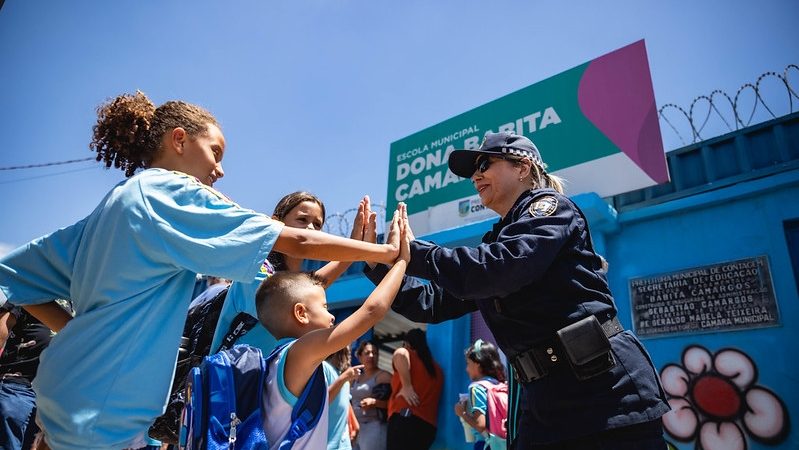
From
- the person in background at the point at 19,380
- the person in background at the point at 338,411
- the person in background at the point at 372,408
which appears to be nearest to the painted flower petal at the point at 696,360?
the person in background at the point at 372,408

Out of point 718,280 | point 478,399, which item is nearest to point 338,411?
point 478,399

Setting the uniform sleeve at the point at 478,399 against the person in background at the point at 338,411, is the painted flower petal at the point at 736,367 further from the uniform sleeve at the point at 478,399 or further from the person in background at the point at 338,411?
the person in background at the point at 338,411

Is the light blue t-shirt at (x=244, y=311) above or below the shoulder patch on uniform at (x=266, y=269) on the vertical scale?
below

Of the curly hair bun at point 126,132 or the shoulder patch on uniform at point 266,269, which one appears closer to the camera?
the curly hair bun at point 126,132

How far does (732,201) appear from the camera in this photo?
5965 millimetres

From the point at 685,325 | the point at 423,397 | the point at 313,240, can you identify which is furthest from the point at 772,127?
the point at 313,240

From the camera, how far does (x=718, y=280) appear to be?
566 cm

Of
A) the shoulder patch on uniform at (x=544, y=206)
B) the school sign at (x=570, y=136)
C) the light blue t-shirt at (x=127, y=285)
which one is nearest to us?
the light blue t-shirt at (x=127, y=285)

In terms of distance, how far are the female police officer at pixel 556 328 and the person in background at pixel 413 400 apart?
13.7 ft

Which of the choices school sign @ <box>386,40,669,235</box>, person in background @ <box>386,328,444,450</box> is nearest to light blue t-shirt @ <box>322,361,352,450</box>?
person in background @ <box>386,328,444,450</box>

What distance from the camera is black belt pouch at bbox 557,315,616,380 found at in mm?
1769

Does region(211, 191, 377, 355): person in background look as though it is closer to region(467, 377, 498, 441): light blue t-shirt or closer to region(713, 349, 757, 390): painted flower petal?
region(467, 377, 498, 441): light blue t-shirt

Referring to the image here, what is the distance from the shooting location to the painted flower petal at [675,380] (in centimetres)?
562

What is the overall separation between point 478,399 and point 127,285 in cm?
362
